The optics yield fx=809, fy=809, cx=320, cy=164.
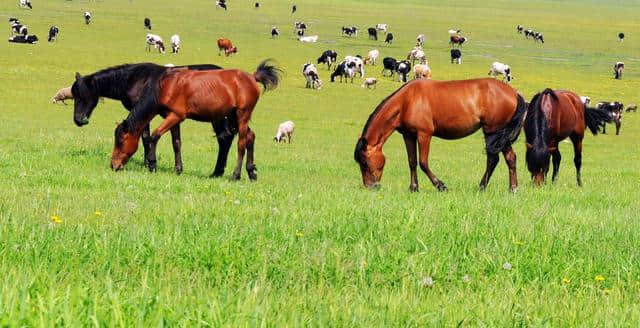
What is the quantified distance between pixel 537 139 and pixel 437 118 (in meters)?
2.27

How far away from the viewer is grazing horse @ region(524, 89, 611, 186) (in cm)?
1449

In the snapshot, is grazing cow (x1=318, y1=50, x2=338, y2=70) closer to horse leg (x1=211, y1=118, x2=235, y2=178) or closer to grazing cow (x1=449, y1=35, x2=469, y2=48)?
grazing cow (x1=449, y1=35, x2=469, y2=48)

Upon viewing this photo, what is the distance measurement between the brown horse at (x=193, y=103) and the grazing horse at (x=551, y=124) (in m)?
4.89

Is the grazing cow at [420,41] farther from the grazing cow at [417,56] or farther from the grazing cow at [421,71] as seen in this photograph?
the grazing cow at [421,71]

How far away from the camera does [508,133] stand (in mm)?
13727

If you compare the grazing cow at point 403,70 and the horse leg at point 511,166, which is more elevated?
the horse leg at point 511,166

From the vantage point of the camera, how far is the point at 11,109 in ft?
109

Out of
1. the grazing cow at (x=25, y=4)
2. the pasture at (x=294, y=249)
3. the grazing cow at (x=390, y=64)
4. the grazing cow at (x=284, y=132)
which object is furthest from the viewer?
the grazing cow at (x=25, y=4)

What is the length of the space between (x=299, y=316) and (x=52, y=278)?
154cm

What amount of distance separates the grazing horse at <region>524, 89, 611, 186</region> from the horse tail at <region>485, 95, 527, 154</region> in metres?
0.94

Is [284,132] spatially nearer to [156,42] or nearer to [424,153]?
[424,153]

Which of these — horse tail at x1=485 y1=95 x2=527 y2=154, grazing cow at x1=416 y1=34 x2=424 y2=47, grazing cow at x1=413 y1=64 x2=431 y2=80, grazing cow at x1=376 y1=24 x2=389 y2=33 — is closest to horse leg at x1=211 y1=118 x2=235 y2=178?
horse tail at x1=485 y1=95 x2=527 y2=154

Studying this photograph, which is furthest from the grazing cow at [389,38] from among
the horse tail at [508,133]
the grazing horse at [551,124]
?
the horse tail at [508,133]

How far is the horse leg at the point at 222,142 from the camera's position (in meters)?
15.1
